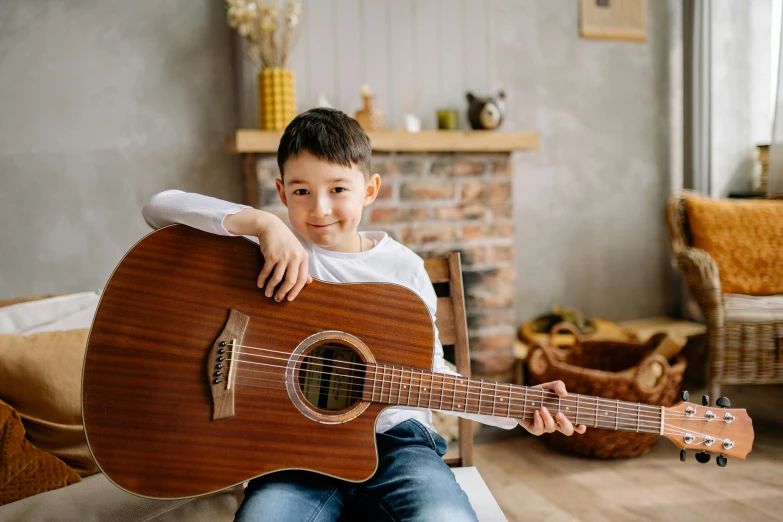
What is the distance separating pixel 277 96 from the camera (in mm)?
2143

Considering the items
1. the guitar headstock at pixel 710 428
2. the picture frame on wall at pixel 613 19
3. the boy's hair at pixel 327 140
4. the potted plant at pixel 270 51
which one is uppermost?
the picture frame on wall at pixel 613 19

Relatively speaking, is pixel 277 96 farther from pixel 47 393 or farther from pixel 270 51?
pixel 47 393

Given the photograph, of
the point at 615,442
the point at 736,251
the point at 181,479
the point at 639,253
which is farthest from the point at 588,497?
the point at 639,253

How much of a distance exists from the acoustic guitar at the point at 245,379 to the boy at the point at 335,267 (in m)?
0.04

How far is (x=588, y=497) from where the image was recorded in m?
1.99

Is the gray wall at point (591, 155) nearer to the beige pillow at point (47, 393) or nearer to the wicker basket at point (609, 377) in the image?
the wicker basket at point (609, 377)

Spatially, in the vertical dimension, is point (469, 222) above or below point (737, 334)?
above

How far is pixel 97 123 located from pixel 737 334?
251 cm

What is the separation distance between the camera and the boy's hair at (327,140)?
1.20m

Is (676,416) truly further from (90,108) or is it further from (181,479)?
(90,108)

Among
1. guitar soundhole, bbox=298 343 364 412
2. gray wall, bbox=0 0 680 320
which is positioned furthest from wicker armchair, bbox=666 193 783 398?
guitar soundhole, bbox=298 343 364 412

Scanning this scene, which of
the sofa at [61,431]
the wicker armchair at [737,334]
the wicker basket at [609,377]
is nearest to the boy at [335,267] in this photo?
the sofa at [61,431]

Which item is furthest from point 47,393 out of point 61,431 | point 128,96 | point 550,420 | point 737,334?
point 737,334

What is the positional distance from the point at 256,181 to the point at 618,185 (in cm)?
195
